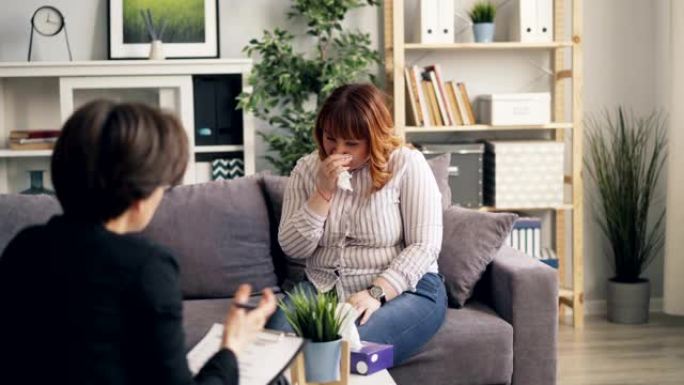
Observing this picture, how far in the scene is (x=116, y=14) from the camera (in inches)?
181

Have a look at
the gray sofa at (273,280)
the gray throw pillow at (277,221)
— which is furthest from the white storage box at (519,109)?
the gray throw pillow at (277,221)

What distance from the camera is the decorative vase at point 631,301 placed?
15.7ft

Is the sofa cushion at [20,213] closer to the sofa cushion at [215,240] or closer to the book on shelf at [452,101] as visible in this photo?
the sofa cushion at [215,240]

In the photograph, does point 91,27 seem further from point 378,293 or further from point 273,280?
point 378,293

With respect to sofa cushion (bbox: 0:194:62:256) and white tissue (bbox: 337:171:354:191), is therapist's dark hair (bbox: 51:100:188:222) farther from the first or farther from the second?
sofa cushion (bbox: 0:194:62:256)

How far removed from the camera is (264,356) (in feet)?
6.18

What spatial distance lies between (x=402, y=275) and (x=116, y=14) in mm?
2250

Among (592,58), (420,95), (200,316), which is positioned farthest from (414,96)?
(200,316)

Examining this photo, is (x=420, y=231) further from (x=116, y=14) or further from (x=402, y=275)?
(x=116, y=14)

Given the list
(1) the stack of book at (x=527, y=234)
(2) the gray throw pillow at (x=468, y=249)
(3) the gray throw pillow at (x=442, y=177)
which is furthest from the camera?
(1) the stack of book at (x=527, y=234)

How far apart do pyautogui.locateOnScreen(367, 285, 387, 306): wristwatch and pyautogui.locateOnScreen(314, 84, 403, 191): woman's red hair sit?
0.29m

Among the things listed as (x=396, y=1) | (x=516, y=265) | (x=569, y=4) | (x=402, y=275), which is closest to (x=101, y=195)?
(x=402, y=275)

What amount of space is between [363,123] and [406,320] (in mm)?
537

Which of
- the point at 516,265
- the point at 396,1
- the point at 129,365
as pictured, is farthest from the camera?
the point at 396,1
